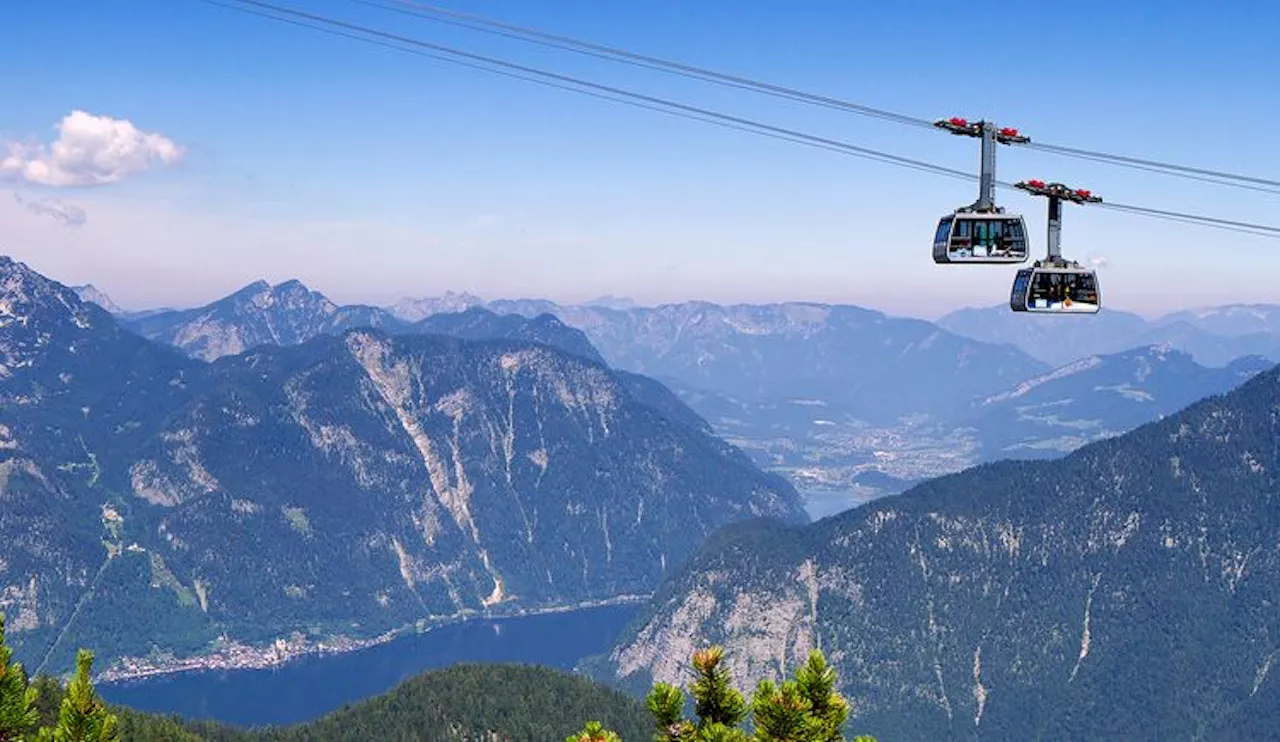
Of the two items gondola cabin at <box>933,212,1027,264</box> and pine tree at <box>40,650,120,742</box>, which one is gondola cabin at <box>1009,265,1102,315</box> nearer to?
gondola cabin at <box>933,212,1027,264</box>

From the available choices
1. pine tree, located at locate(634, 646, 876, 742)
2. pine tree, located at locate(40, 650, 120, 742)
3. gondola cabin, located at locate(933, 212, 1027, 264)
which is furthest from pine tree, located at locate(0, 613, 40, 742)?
gondola cabin, located at locate(933, 212, 1027, 264)

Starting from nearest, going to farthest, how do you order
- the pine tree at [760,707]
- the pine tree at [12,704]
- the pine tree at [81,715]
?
the pine tree at [81,715] < the pine tree at [12,704] < the pine tree at [760,707]

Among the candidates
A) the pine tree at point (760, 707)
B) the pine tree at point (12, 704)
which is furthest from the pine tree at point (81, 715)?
the pine tree at point (760, 707)

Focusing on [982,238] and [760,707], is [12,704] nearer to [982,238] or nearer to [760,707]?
[760,707]

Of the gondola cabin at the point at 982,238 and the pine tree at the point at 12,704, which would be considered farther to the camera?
the gondola cabin at the point at 982,238

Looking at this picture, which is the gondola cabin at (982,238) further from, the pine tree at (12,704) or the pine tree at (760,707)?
the pine tree at (12,704)
